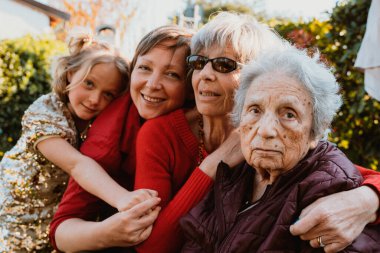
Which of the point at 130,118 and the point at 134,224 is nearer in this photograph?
the point at 134,224

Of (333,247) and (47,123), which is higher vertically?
(47,123)

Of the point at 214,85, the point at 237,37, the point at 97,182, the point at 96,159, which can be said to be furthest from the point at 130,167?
the point at 237,37

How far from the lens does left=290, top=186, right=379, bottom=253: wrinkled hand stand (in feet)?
5.81

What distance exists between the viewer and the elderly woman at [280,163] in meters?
1.90

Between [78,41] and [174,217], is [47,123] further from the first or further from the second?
[174,217]

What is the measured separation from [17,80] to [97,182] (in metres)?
6.07

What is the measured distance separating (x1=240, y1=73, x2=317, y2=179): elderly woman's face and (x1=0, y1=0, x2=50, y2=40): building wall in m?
17.1

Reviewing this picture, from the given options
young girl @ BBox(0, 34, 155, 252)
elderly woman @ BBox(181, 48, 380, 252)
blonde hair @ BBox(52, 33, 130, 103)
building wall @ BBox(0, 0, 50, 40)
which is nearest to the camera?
elderly woman @ BBox(181, 48, 380, 252)

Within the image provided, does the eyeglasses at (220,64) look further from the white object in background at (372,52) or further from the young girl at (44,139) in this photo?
the white object in background at (372,52)

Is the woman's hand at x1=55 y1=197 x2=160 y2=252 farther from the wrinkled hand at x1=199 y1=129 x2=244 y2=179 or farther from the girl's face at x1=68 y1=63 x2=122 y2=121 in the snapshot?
the girl's face at x1=68 y1=63 x2=122 y2=121

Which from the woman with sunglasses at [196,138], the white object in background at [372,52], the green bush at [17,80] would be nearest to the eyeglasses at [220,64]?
the woman with sunglasses at [196,138]

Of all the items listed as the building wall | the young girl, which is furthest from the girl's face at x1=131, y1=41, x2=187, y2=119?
the building wall

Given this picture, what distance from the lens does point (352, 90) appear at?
569 cm

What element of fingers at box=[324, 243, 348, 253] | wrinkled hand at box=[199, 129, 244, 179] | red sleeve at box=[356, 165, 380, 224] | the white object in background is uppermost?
the white object in background
